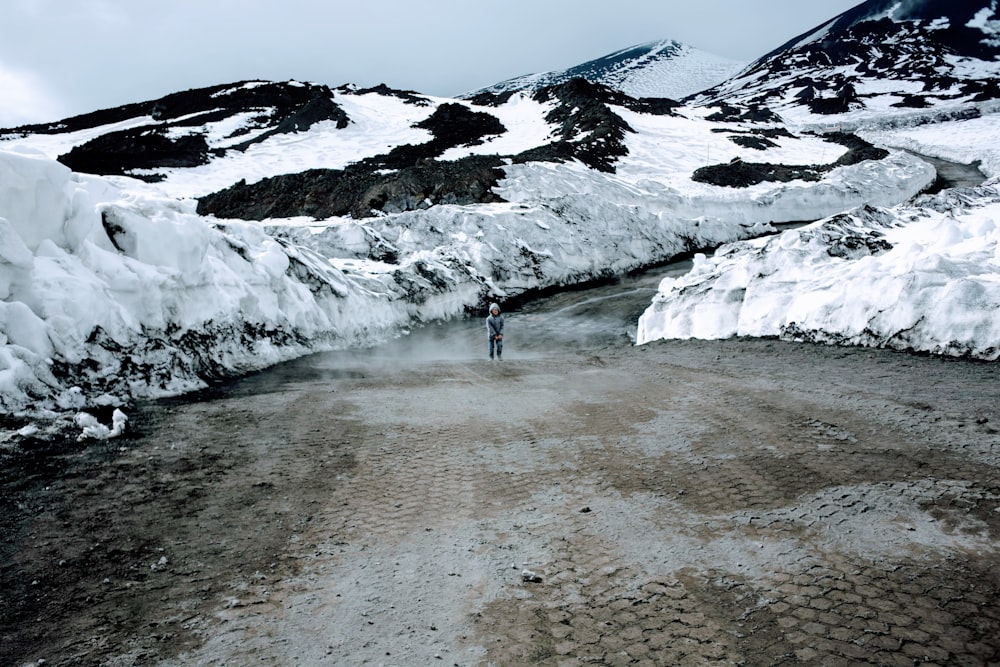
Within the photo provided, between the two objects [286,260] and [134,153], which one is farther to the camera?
[134,153]

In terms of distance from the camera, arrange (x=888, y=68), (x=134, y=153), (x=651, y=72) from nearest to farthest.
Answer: (x=134, y=153), (x=888, y=68), (x=651, y=72)

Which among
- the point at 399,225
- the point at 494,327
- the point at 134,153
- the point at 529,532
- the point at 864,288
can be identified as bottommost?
the point at 494,327

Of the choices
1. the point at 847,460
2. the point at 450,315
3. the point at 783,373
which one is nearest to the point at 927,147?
the point at 450,315

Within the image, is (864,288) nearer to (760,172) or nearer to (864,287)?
(864,287)

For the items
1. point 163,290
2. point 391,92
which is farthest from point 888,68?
point 163,290

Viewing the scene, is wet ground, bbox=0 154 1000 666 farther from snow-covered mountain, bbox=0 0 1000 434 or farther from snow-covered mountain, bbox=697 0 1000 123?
snow-covered mountain, bbox=697 0 1000 123

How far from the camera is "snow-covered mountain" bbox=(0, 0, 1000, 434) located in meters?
7.62

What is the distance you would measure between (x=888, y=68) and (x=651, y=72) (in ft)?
205

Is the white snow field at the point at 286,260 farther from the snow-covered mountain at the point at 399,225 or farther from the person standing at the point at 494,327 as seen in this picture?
the person standing at the point at 494,327

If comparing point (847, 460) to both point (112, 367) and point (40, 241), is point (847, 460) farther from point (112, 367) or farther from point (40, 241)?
point (40, 241)

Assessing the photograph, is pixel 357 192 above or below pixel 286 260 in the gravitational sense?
above

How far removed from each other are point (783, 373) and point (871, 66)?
108 metres

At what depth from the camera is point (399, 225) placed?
20.4 metres

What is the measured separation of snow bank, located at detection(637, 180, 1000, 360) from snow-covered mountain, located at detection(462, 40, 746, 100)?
114 metres
